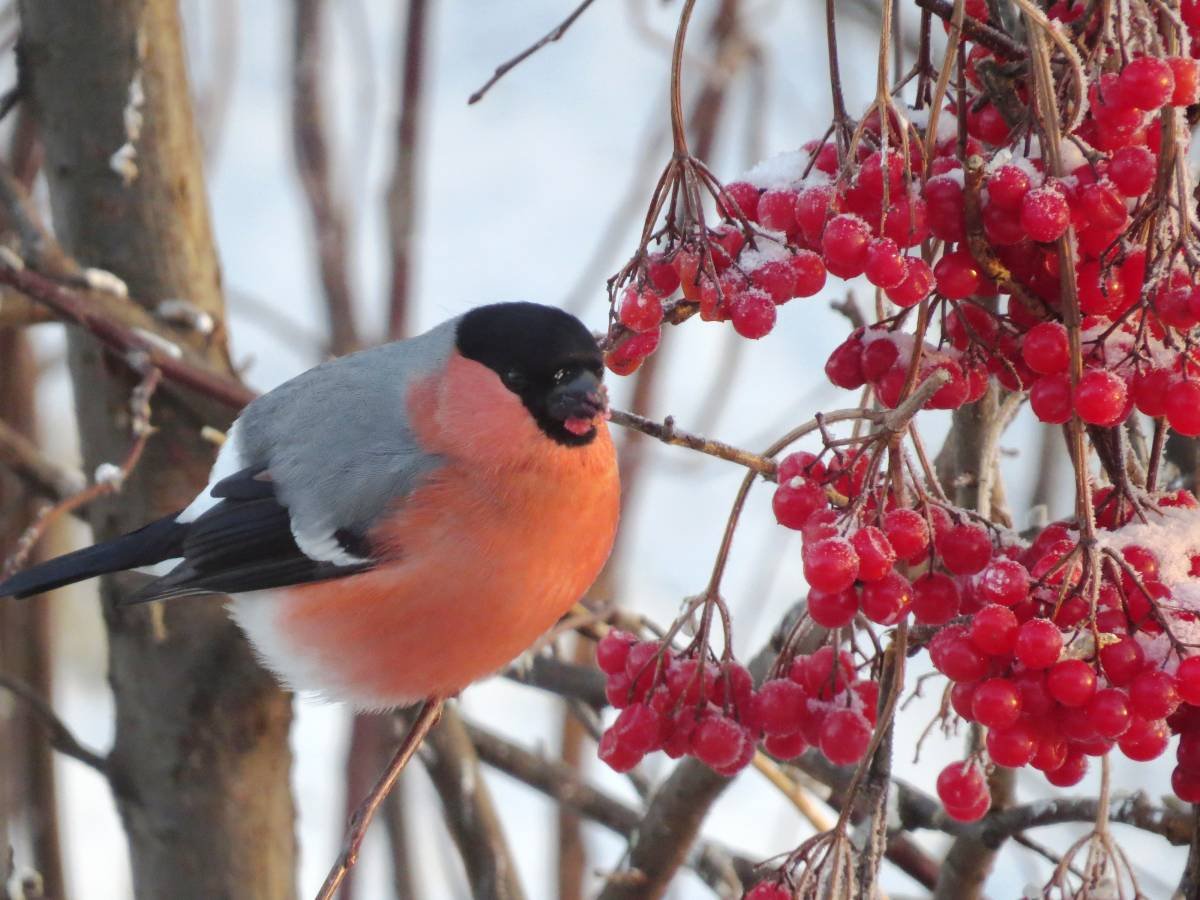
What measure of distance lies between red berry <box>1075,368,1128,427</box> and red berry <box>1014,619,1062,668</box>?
11 centimetres

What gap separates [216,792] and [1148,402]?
1.17 meters

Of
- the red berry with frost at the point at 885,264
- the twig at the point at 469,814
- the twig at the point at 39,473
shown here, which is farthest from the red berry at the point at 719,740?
the twig at the point at 39,473

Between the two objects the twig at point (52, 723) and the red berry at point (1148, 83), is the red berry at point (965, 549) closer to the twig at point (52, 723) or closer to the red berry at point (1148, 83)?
the red berry at point (1148, 83)

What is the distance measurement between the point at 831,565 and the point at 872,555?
0.09 feet

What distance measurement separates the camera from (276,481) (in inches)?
61.3

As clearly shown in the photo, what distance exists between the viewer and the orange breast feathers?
140 centimetres

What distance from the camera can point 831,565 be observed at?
2.61ft

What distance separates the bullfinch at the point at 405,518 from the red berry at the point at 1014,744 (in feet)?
1.89

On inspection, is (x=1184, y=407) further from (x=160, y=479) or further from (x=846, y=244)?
(x=160, y=479)

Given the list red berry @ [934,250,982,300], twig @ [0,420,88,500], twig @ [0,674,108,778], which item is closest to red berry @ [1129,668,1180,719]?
red berry @ [934,250,982,300]

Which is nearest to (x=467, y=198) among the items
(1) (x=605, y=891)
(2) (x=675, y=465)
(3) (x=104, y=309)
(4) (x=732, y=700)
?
(2) (x=675, y=465)

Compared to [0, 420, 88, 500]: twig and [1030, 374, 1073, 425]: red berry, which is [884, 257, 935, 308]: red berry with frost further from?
[0, 420, 88, 500]: twig

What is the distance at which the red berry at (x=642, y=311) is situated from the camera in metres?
0.93

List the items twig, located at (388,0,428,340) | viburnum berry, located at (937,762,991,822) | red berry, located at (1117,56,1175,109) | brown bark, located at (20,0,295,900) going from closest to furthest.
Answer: red berry, located at (1117,56,1175,109) < viburnum berry, located at (937,762,991,822) < brown bark, located at (20,0,295,900) < twig, located at (388,0,428,340)
